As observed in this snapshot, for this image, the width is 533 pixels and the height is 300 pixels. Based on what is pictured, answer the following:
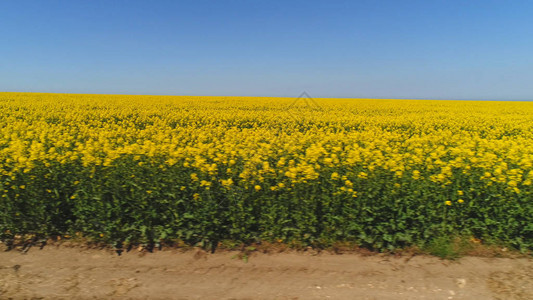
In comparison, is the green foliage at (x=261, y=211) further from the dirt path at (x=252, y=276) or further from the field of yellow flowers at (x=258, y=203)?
the dirt path at (x=252, y=276)

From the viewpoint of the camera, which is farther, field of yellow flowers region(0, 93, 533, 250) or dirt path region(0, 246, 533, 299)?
field of yellow flowers region(0, 93, 533, 250)

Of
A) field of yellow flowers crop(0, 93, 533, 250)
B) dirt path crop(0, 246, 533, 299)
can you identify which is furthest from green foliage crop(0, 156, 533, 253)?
dirt path crop(0, 246, 533, 299)

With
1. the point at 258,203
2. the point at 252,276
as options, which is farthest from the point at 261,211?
the point at 252,276

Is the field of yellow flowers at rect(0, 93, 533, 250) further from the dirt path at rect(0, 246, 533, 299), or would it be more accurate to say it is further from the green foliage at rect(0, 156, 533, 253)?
the dirt path at rect(0, 246, 533, 299)

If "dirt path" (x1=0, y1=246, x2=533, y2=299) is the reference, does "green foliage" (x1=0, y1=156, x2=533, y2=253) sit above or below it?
above

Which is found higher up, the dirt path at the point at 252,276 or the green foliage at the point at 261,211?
the green foliage at the point at 261,211

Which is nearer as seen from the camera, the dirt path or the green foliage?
the dirt path

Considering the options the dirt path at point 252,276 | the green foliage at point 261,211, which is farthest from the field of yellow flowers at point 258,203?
the dirt path at point 252,276

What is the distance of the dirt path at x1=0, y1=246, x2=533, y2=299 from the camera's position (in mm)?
2826

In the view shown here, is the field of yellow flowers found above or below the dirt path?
above

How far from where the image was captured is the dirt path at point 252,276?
2.83 metres

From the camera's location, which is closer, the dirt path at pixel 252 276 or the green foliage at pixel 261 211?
the dirt path at pixel 252 276

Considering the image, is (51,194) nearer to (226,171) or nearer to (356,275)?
(226,171)

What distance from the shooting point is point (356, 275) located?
3068mm
